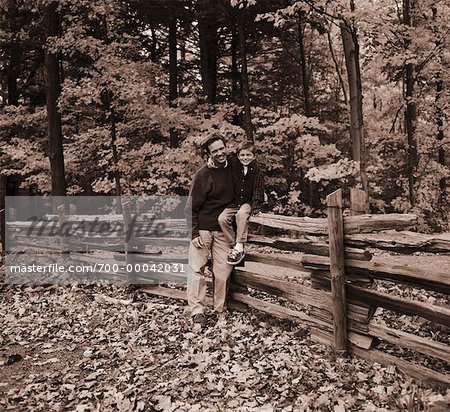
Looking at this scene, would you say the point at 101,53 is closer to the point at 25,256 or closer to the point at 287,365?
the point at 25,256

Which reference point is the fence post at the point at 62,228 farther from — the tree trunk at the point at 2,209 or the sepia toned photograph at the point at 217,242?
the tree trunk at the point at 2,209

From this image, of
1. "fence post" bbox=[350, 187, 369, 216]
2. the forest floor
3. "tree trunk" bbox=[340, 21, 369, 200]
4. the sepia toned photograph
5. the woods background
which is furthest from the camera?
the woods background

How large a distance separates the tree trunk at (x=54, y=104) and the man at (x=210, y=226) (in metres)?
7.06

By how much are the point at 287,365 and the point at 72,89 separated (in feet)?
29.1

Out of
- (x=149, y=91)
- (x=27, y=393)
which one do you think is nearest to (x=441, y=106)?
(x=149, y=91)

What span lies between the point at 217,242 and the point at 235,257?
1.23ft

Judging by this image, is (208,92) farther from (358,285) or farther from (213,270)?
(358,285)

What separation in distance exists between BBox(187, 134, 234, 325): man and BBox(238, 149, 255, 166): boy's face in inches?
9.6

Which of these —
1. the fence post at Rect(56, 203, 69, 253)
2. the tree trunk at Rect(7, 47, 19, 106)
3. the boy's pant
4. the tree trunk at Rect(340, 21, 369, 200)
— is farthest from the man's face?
the tree trunk at Rect(7, 47, 19, 106)

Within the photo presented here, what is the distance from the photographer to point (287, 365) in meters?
5.26

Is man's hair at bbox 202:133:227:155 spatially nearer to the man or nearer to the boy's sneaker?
the man

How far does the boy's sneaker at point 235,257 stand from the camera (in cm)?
683

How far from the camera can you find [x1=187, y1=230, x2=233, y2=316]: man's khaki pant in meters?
7.04

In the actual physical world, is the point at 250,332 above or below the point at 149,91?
below
